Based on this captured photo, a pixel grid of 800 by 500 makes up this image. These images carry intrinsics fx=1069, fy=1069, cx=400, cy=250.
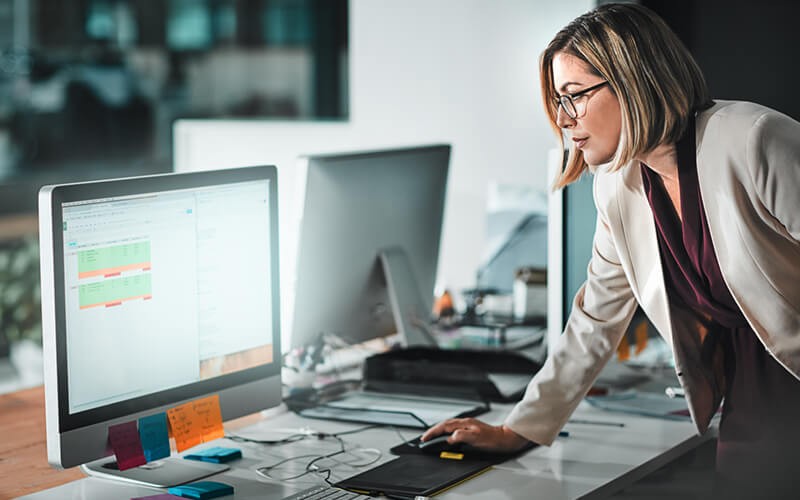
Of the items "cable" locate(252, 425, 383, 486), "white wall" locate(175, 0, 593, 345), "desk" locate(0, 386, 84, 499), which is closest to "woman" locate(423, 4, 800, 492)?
"cable" locate(252, 425, 383, 486)

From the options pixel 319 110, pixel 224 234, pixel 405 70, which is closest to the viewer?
pixel 224 234

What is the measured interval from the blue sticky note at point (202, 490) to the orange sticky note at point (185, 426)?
0.08 meters

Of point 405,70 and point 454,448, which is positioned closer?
point 454,448

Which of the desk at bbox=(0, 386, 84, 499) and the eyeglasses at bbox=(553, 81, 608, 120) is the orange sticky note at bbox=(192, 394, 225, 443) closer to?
the desk at bbox=(0, 386, 84, 499)

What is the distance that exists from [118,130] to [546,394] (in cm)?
529

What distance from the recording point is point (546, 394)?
182cm

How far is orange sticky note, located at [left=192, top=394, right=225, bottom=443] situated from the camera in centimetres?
165

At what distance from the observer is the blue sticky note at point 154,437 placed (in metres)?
1.57

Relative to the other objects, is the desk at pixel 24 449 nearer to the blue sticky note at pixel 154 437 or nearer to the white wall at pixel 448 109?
the blue sticky note at pixel 154 437

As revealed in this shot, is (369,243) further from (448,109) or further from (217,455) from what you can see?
(448,109)

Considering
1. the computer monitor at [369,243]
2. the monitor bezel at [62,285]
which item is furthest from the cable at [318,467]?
the computer monitor at [369,243]

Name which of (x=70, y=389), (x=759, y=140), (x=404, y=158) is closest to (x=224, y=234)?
(x=70, y=389)

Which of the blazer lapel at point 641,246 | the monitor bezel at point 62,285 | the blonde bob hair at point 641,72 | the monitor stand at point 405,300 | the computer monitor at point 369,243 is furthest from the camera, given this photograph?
the monitor stand at point 405,300

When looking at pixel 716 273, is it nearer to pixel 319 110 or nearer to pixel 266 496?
pixel 266 496
